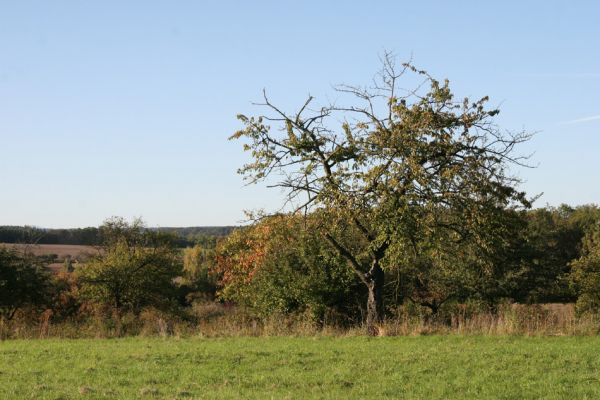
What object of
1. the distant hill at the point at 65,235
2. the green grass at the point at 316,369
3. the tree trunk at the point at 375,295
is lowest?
the green grass at the point at 316,369

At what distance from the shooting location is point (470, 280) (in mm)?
35156

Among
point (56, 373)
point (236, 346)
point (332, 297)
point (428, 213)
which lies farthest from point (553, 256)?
point (56, 373)

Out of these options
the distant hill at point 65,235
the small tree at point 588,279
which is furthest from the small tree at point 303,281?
the small tree at point 588,279

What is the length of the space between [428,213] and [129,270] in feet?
93.2

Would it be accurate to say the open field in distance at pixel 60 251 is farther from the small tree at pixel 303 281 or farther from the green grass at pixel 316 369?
the green grass at pixel 316 369

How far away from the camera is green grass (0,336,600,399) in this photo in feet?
35.1

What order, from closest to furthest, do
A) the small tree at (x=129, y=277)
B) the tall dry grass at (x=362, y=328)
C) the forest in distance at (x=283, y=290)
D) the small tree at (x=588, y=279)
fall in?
the tall dry grass at (x=362, y=328)
the forest in distance at (x=283, y=290)
the small tree at (x=588, y=279)
the small tree at (x=129, y=277)

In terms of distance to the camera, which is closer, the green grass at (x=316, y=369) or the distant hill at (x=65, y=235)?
the green grass at (x=316, y=369)

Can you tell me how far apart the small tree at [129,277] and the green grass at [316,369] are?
80.7 ft

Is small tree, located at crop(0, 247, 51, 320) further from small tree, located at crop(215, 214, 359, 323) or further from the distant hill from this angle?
small tree, located at crop(215, 214, 359, 323)

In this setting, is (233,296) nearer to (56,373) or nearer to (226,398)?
(56,373)

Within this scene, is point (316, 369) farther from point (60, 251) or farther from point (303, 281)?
point (60, 251)

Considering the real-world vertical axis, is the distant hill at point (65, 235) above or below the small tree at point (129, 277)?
above

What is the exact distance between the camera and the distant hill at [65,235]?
48.0m
